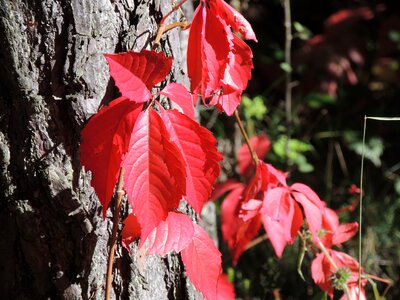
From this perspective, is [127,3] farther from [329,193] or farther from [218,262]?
[329,193]

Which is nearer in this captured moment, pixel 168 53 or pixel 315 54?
pixel 168 53

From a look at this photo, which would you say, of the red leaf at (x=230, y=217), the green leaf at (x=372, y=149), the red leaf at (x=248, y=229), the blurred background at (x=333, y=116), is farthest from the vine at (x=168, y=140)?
the green leaf at (x=372, y=149)

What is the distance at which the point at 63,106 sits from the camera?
1.07 meters

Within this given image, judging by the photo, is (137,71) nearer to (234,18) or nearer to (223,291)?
(234,18)

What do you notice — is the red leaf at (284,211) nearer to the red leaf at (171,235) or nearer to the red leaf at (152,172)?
the red leaf at (171,235)

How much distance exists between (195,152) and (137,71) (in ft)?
0.55

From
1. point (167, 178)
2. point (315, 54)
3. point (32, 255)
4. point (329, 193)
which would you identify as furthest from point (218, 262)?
point (315, 54)

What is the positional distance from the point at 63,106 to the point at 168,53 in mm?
252

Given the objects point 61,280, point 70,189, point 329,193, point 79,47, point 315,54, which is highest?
point 79,47

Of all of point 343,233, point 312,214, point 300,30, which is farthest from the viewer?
point 300,30

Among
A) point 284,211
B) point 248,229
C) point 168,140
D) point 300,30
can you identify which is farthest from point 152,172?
point 300,30

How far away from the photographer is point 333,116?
124 inches

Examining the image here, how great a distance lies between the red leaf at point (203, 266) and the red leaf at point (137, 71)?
34 centimetres

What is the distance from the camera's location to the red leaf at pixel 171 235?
0.99 meters
